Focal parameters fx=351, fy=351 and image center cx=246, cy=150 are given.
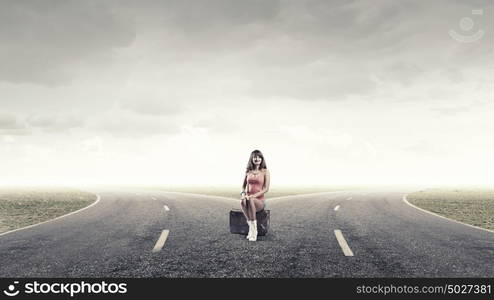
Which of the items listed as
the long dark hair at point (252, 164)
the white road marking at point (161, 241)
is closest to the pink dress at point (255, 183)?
the long dark hair at point (252, 164)

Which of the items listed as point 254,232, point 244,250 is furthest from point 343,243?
point 244,250

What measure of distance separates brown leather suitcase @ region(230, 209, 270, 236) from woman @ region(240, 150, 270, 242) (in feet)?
0.76

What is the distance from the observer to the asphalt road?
5.32 m

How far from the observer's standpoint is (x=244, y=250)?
6.68 metres

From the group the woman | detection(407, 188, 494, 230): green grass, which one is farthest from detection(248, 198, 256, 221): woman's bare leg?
detection(407, 188, 494, 230): green grass

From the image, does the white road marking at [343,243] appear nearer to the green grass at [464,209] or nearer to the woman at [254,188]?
the woman at [254,188]

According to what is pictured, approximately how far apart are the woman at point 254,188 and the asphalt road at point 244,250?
47cm

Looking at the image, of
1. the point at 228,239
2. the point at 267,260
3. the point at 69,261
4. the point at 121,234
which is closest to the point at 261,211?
the point at 228,239

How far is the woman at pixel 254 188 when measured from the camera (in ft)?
25.5

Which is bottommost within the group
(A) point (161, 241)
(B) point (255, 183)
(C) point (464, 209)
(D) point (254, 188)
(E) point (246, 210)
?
(C) point (464, 209)

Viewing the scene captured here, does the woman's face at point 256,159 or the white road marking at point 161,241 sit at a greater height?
the woman's face at point 256,159

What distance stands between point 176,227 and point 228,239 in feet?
7.20

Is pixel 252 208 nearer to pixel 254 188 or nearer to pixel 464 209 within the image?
pixel 254 188

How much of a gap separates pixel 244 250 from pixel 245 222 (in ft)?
5.40
